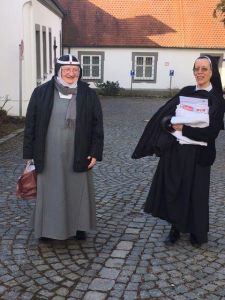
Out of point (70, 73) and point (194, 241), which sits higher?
point (70, 73)

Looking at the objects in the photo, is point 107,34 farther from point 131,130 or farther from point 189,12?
point 131,130

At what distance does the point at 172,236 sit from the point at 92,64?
22.1 metres

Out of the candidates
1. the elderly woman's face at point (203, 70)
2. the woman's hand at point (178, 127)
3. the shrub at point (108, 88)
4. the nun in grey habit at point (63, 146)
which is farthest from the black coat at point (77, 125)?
the shrub at point (108, 88)

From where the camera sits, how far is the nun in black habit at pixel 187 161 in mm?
4316

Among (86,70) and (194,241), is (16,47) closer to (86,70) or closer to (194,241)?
(194,241)

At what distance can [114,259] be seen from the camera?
4.33 meters

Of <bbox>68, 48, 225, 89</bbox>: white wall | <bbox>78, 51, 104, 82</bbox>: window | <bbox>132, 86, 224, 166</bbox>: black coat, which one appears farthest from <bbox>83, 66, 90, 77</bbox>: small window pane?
<bbox>132, 86, 224, 166</bbox>: black coat

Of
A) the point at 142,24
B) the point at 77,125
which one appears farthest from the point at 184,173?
the point at 142,24

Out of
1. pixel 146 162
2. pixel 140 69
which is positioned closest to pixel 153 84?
pixel 140 69

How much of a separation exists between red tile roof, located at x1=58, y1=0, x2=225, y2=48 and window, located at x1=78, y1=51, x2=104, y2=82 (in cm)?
61

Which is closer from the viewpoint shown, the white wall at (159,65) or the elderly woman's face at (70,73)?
the elderly woman's face at (70,73)

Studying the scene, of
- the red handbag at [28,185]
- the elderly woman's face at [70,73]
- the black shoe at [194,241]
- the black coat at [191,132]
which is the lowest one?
the black shoe at [194,241]

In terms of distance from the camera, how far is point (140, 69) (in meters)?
26.1

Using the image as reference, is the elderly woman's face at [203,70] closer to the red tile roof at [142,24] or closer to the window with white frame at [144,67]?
the red tile roof at [142,24]
